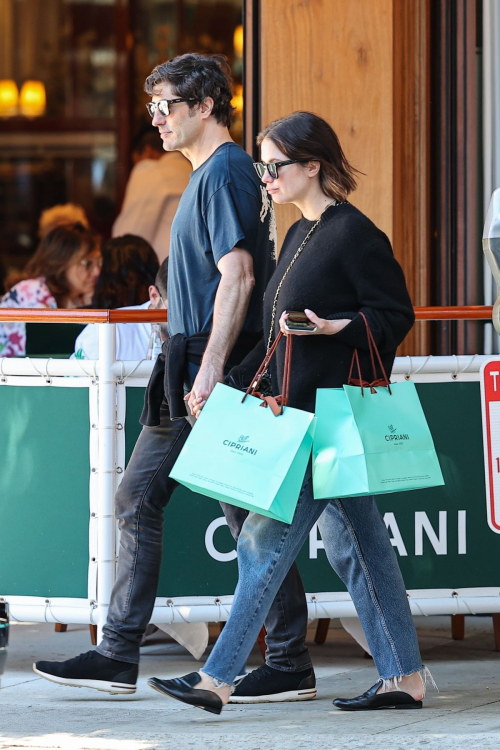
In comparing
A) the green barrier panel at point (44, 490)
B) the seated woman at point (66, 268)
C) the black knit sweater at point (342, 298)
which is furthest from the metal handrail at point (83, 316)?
the seated woman at point (66, 268)

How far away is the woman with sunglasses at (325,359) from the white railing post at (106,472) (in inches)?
32.8

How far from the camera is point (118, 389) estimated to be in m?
5.02

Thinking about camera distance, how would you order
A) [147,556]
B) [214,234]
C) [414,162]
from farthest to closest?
[414,162], [147,556], [214,234]

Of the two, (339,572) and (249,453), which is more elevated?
(249,453)

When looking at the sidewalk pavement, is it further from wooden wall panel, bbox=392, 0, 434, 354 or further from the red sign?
wooden wall panel, bbox=392, 0, 434, 354

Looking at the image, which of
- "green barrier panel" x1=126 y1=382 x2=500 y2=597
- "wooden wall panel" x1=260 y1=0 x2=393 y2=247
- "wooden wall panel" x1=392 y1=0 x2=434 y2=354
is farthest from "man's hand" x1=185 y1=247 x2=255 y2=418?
"wooden wall panel" x1=392 y1=0 x2=434 y2=354

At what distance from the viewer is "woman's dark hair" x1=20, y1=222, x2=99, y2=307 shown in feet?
26.6

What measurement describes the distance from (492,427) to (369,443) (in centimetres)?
40

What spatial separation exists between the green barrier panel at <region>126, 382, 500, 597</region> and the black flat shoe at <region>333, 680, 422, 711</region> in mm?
844

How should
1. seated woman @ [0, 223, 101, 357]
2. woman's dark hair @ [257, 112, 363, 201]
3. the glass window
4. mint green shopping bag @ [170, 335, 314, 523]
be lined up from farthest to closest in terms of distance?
1. the glass window
2. seated woman @ [0, 223, 101, 357]
3. woman's dark hair @ [257, 112, 363, 201]
4. mint green shopping bag @ [170, 335, 314, 523]

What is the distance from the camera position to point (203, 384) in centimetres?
421

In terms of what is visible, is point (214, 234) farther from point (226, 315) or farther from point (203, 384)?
point (203, 384)

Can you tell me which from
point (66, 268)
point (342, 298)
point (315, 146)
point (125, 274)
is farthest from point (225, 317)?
point (66, 268)

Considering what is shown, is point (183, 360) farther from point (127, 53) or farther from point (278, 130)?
point (127, 53)
